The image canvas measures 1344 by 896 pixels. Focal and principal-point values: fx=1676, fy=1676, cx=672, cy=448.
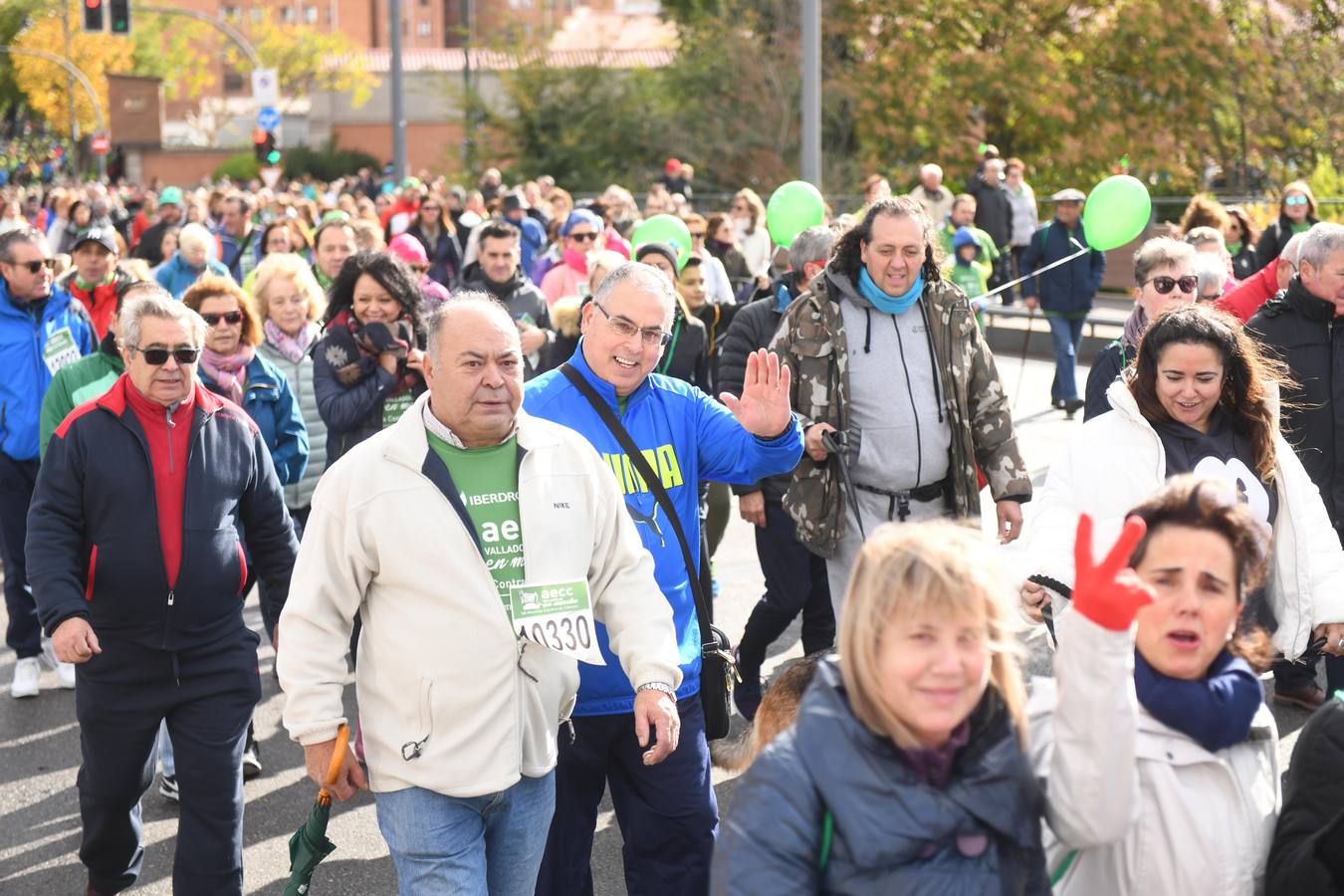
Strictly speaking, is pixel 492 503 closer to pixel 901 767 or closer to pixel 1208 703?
pixel 901 767

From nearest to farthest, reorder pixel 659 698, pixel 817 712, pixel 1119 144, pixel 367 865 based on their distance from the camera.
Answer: pixel 817 712
pixel 659 698
pixel 367 865
pixel 1119 144

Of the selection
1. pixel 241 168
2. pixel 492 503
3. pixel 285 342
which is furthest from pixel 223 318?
pixel 241 168

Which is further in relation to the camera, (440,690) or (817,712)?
(440,690)

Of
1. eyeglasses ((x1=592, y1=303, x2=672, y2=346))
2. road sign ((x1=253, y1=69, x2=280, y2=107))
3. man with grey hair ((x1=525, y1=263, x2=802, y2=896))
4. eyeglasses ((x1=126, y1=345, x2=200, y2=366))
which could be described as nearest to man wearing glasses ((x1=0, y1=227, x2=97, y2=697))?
eyeglasses ((x1=126, y1=345, x2=200, y2=366))

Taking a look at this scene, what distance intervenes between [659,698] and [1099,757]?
148 centimetres

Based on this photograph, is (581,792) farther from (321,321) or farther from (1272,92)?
(1272,92)

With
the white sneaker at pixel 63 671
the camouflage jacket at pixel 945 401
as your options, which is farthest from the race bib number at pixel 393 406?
the white sneaker at pixel 63 671

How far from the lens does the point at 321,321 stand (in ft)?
24.4

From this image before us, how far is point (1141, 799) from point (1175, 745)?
0.11 metres

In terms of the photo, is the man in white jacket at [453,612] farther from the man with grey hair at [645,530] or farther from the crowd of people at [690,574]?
the man with grey hair at [645,530]

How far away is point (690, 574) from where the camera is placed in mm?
4648

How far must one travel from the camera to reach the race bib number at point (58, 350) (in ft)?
25.5

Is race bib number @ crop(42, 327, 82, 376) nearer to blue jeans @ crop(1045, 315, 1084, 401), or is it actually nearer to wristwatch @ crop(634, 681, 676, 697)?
wristwatch @ crop(634, 681, 676, 697)

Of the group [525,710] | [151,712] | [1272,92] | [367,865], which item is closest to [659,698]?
[525,710]
